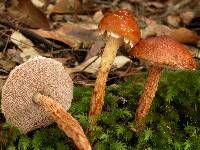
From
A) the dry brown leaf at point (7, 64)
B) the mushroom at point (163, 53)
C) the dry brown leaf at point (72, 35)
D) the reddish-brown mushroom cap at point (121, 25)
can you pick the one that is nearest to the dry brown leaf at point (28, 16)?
the dry brown leaf at point (72, 35)

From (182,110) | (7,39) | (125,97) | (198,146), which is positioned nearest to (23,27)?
(7,39)

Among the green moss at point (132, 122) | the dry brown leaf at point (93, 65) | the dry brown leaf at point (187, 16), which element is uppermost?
the dry brown leaf at point (187, 16)

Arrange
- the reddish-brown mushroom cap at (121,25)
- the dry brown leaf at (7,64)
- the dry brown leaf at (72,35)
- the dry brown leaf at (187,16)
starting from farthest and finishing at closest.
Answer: the dry brown leaf at (187,16), the dry brown leaf at (72,35), the dry brown leaf at (7,64), the reddish-brown mushroom cap at (121,25)

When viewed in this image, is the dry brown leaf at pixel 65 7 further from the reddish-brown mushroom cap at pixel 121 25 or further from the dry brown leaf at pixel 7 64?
the reddish-brown mushroom cap at pixel 121 25

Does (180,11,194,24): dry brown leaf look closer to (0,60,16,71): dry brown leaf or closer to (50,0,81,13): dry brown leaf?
(50,0,81,13): dry brown leaf

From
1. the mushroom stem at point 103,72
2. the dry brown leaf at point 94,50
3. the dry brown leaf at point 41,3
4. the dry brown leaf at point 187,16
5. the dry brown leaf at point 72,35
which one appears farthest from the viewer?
the dry brown leaf at point 187,16

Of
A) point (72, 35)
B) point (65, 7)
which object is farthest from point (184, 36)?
point (65, 7)

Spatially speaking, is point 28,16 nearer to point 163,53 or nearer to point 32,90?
point 32,90
